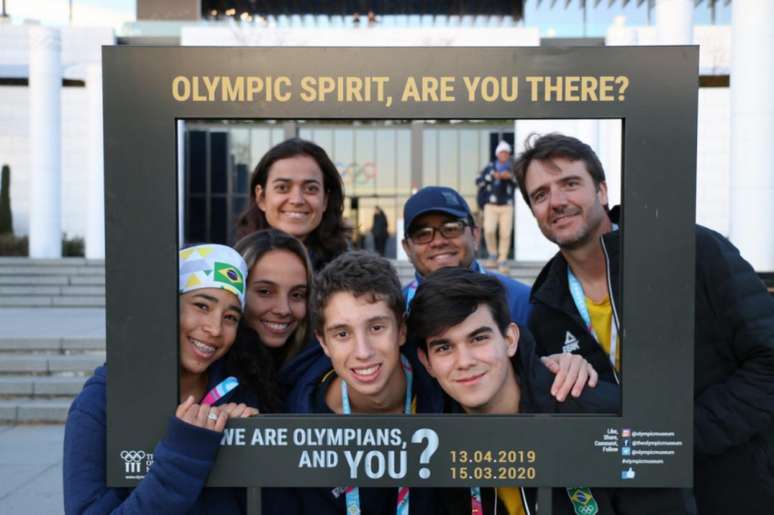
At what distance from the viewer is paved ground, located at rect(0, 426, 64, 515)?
4348 mm

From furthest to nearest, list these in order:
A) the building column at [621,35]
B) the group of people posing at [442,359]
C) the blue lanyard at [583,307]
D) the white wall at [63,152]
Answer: the white wall at [63,152] → the building column at [621,35] → the blue lanyard at [583,307] → the group of people posing at [442,359]

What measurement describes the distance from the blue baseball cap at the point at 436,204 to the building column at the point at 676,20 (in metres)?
10.7

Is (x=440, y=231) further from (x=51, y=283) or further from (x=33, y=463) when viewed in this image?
(x=51, y=283)

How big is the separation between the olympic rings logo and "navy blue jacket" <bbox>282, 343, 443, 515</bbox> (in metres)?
0.43

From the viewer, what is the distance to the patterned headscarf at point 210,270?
72.6 inches

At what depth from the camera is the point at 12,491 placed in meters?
4.56

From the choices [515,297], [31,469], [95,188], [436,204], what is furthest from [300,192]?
[95,188]

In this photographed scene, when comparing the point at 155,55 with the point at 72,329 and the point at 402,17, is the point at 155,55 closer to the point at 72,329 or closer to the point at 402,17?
the point at 72,329

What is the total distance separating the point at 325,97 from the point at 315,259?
1736 mm

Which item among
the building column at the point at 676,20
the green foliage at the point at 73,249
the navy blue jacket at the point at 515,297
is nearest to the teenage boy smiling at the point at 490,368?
the navy blue jacket at the point at 515,297

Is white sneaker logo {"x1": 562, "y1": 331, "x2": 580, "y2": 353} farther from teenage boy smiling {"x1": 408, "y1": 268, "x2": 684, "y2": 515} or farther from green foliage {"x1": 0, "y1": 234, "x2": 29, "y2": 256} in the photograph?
green foliage {"x1": 0, "y1": 234, "x2": 29, "y2": 256}

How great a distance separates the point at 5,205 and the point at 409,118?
78.0 feet

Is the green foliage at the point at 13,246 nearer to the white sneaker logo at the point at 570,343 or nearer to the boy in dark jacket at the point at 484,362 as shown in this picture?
the white sneaker logo at the point at 570,343

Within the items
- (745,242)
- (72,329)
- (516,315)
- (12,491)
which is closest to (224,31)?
(72,329)
